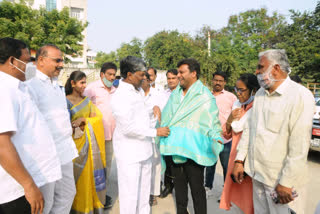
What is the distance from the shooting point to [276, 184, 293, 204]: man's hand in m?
1.92

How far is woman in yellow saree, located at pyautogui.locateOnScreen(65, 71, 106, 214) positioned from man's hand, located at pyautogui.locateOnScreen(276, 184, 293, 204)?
2.18 m

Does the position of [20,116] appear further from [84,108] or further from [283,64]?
[283,64]

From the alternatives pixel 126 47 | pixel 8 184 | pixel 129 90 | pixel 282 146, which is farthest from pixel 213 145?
pixel 126 47

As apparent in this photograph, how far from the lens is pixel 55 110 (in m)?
2.38

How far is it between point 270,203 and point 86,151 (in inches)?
84.3

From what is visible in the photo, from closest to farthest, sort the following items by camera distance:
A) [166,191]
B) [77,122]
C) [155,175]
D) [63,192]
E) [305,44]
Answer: [63,192]
[77,122]
[155,175]
[166,191]
[305,44]

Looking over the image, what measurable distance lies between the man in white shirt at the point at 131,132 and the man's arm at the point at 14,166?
1.19 meters

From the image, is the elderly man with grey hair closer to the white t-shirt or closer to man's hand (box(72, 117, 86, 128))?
the white t-shirt

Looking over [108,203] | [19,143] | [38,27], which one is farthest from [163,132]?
[38,27]

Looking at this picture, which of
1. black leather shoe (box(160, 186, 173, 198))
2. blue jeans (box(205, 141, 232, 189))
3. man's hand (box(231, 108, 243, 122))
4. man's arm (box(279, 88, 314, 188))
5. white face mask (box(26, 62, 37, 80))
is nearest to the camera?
man's arm (box(279, 88, 314, 188))

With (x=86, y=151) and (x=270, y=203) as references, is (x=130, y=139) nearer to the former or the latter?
(x=86, y=151)

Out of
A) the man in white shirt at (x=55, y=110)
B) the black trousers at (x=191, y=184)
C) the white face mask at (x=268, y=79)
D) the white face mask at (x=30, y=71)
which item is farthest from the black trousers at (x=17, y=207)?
the white face mask at (x=268, y=79)

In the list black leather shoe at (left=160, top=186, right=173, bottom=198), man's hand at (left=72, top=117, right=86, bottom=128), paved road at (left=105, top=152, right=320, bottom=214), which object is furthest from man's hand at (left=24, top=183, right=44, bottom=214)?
black leather shoe at (left=160, top=186, right=173, bottom=198)

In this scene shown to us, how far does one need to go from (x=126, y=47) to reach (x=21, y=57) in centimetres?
4631
